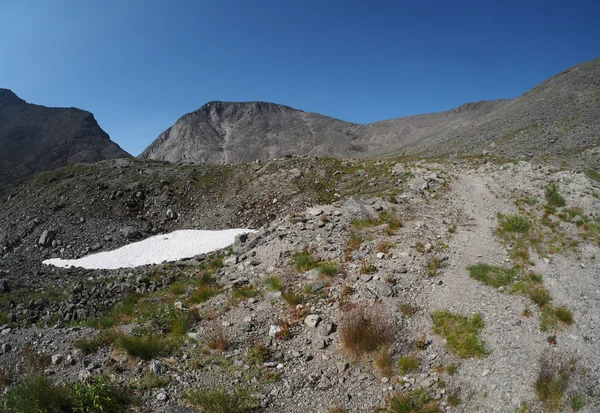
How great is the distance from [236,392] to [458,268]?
8.94m

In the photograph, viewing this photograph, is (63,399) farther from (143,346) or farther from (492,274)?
(492,274)

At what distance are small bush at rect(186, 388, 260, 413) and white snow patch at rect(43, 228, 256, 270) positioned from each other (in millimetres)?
16826

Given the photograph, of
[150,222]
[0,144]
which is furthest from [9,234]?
[0,144]

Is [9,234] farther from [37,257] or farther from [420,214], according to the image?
[420,214]

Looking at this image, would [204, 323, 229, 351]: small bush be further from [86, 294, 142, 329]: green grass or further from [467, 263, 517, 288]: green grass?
[467, 263, 517, 288]: green grass

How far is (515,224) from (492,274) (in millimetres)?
5534

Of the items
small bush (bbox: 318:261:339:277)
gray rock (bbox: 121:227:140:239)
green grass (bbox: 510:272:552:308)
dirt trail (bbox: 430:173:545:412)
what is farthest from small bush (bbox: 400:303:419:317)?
gray rock (bbox: 121:227:140:239)

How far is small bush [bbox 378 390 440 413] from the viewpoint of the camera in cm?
634

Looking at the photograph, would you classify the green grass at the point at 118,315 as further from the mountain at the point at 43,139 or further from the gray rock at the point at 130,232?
the mountain at the point at 43,139

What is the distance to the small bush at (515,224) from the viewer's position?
48.0ft

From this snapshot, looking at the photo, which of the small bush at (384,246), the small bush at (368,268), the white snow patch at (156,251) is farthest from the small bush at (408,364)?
the white snow patch at (156,251)

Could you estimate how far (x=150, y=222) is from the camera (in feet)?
96.9

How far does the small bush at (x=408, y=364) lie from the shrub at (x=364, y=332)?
0.64 m

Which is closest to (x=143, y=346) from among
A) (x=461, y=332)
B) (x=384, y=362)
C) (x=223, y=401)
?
(x=223, y=401)
